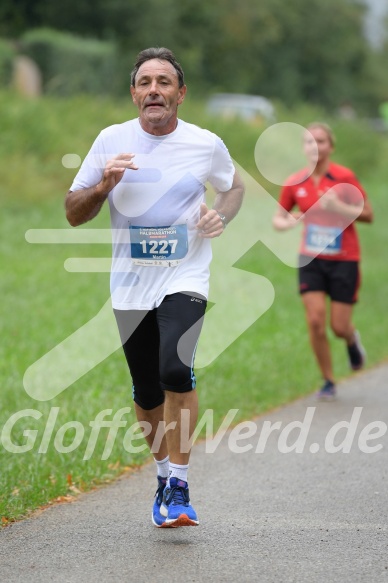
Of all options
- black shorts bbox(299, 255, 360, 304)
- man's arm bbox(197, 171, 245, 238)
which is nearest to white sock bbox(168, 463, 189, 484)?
man's arm bbox(197, 171, 245, 238)

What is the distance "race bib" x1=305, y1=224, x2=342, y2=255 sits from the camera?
1027 cm

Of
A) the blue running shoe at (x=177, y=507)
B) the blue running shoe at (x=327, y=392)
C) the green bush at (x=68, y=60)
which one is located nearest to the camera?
the blue running shoe at (x=177, y=507)

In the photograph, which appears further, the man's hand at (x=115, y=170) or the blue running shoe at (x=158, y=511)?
the blue running shoe at (x=158, y=511)

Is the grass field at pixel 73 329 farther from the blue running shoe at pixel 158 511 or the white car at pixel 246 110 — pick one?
the white car at pixel 246 110

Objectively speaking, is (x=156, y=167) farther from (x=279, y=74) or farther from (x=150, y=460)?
(x=279, y=74)

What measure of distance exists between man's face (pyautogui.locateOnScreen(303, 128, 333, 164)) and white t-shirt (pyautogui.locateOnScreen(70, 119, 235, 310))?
429 cm

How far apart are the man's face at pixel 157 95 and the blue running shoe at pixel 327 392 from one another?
5.03 metres

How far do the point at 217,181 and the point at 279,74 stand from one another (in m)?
Result: 56.5

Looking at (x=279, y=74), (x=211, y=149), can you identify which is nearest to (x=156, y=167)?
(x=211, y=149)

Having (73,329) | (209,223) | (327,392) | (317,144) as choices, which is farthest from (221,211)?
(73,329)

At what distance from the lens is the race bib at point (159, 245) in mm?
5812

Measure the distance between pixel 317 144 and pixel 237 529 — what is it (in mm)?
4934

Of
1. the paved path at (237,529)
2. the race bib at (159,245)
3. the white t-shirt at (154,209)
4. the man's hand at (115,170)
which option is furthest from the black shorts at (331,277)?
the man's hand at (115,170)

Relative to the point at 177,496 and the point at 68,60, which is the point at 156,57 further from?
the point at 68,60
